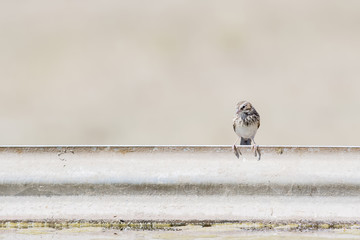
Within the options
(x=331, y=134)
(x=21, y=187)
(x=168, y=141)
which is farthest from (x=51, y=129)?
(x=21, y=187)

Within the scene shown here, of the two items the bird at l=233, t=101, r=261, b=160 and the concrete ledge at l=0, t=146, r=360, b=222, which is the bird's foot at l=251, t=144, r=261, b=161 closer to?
the concrete ledge at l=0, t=146, r=360, b=222

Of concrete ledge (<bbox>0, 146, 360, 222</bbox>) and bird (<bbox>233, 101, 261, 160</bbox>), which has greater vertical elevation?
bird (<bbox>233, 101, 261, 160</bbox>)

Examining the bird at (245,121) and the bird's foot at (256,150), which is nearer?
the bird's foot at (256,150)

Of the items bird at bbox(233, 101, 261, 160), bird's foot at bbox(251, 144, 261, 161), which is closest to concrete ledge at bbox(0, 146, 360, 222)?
bird's foot at bbox(251, 144, 261, 161)

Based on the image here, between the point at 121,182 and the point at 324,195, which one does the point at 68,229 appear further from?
the point at 324,195

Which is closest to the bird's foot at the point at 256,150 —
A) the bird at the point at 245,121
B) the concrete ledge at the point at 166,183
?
the concrete ledge at the point at 166,183

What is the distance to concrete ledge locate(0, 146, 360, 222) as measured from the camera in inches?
171

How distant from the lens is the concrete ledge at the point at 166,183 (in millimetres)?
4336

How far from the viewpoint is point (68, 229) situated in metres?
4.33

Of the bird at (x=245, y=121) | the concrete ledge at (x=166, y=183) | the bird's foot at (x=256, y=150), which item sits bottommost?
the concrete ledge at (x=166, y=183)

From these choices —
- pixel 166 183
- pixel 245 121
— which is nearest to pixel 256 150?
pixel 166 183

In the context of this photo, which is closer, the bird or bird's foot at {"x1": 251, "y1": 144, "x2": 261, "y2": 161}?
bird's foot at {"x1": 251, "y1": 144, "x2": 261, "y2": 161}

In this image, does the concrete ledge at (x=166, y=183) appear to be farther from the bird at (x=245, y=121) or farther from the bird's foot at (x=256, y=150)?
the bird at (x=245, y=121)

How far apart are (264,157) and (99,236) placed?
101 centimetres
